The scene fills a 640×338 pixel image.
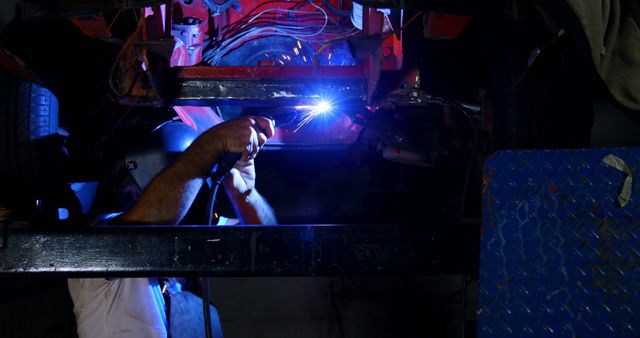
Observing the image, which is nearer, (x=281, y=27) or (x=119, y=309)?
(x=119, y=309)

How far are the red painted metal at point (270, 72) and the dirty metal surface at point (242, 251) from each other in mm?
742

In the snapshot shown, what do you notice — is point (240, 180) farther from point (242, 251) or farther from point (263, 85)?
point (242, 251)

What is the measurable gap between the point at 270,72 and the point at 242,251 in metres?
0.84

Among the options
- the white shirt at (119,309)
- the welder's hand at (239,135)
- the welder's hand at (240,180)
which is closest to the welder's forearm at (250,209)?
the welder's hand at (240,180)

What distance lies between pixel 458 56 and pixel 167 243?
161 centimetres

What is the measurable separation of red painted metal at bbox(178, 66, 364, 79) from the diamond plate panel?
0.83 meters

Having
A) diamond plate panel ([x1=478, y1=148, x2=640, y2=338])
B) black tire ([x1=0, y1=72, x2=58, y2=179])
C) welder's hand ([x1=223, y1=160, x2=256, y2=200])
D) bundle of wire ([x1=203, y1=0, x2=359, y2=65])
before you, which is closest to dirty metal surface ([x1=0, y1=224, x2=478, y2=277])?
diamond plate panel ([x1=478, y1=148, x2=640, y2=338])

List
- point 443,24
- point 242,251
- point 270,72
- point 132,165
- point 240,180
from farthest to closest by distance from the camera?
point 240,180, point 132,165, point 270,72, point 443,24, point 242,251

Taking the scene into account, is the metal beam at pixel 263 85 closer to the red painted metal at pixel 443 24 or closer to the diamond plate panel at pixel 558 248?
the red painted metal at pixel 443 24

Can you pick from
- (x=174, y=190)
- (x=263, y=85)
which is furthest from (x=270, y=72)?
(x=174, y=190)

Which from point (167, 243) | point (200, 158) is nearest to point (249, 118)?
point (200, 158)

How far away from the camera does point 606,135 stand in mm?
3215

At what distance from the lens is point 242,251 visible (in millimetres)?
1275

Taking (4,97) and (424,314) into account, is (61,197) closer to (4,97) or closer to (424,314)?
(4,97)
